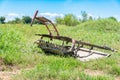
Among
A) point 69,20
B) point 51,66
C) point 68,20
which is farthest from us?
point 69,20

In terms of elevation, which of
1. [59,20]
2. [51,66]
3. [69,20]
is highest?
[51,66]

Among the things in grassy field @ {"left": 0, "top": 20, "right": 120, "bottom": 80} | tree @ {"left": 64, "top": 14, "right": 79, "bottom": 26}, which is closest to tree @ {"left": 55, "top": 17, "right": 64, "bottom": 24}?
tree @ {"left": 64, "top": 14, "right": 79, "bottom": 26}

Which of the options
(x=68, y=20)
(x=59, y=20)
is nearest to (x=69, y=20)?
(x=68, y=20)

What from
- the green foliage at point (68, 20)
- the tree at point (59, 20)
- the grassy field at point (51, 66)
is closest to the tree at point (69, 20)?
the green foliage at point (68, 20)

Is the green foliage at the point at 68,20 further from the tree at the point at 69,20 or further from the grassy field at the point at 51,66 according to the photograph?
the grassy field at the point at 51,66

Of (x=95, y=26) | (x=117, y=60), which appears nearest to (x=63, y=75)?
(x=117, y=60)

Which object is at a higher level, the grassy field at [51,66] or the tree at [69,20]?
the grassy field at [51,66]

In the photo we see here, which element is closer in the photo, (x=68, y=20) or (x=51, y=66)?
(x=51, y=66)

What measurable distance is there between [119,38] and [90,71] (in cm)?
925

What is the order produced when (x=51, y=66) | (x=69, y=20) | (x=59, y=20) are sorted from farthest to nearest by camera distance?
(x=59, y=20) < (x=69, y=20) < (x=51, y=66)

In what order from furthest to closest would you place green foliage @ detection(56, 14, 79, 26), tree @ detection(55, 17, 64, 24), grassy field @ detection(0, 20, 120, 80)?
1. tree @ detection(55, 17, 64, 24)
2. green foliage @ detection(56, 14, 79, 26)
3. grassy field @ detection(0, 20, 120, 80)

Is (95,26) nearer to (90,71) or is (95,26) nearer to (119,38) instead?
(119,38)

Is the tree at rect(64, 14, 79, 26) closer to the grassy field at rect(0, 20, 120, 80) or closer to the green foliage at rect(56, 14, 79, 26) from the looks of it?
the green foliage at rect(56, 14, 79, 26)

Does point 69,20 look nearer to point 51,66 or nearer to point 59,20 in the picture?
point 59,20
